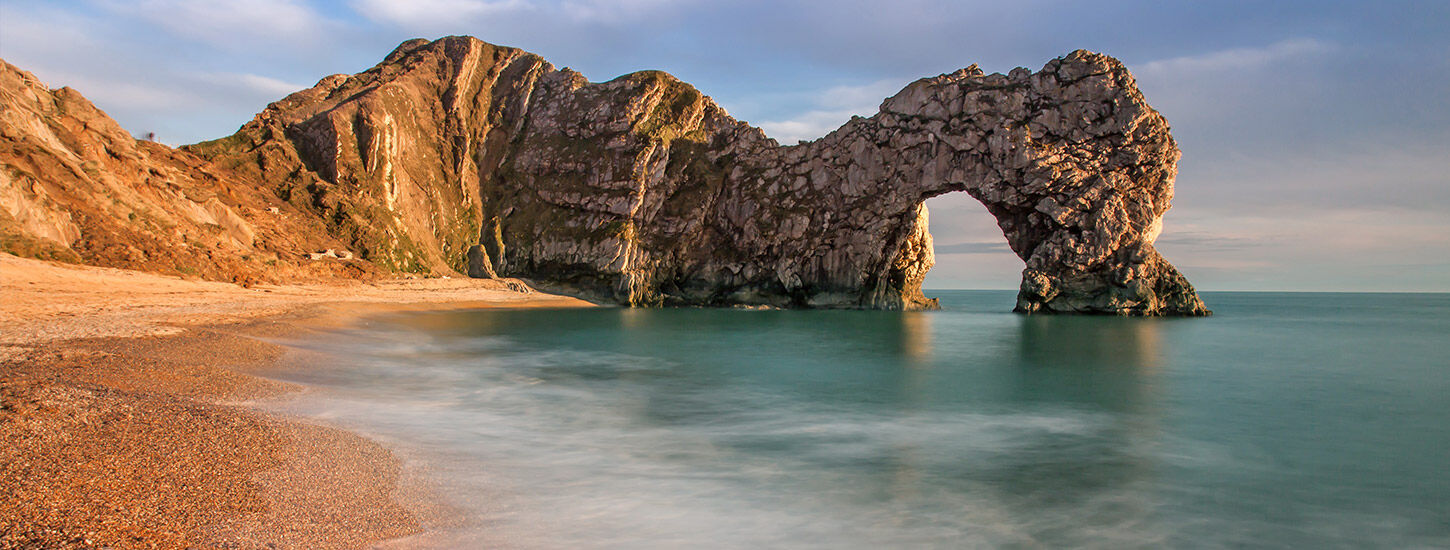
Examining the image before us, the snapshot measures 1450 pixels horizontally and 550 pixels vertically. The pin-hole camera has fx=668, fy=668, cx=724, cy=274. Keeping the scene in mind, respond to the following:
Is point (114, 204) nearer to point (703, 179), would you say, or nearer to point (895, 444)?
point (895, 444)

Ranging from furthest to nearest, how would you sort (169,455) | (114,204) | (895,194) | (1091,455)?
(895,194) < (114,204) < (1091,455) < (169,455)

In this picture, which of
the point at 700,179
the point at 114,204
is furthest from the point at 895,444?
the point at 700,179

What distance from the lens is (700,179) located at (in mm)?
57344

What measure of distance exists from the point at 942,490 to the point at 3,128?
108ft

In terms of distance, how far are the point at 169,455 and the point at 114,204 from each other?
26.2m

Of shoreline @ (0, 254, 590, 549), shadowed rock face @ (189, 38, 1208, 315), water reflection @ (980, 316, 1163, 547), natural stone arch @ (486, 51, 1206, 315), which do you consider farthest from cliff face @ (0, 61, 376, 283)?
water reflection @ (980, 316, 1163, 547)

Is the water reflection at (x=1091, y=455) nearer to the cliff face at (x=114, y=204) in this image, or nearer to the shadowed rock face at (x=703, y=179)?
the shadowed rock face at (x=703, y=179)

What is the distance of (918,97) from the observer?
48594mm

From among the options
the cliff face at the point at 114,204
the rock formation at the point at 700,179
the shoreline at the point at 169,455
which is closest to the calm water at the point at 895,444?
the shoreline at the point at 169,455

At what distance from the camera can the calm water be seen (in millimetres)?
7047

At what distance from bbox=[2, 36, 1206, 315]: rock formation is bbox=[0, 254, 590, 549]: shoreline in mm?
32358

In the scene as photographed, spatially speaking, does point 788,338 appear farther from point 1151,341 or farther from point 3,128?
point 3,128

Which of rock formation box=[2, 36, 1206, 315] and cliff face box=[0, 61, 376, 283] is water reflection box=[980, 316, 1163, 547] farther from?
cliff face box=[0, 61, 376, 283]

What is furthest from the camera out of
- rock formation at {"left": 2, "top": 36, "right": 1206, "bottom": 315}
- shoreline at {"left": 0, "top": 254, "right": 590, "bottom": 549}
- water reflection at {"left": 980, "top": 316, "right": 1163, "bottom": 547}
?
rock formation at {"left": 2, "top": 36, "right": 1206, "bottom": 315}
